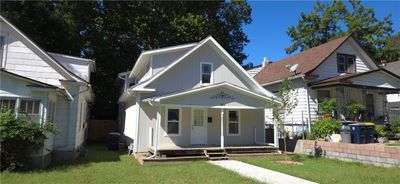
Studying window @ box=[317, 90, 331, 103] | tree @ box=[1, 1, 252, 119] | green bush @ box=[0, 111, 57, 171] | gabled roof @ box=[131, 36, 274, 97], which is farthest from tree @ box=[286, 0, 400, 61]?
green bush @ box=[0, 111, 57, 171]

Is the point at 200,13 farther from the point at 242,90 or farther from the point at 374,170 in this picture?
the point at 374,170

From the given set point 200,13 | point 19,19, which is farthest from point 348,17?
point 19,19

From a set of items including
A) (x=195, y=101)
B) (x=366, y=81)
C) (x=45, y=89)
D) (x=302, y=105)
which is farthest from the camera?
(x=366, y=81)

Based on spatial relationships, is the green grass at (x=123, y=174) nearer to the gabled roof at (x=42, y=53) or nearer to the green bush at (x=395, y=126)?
the gabled roof at (x=42, y=53)

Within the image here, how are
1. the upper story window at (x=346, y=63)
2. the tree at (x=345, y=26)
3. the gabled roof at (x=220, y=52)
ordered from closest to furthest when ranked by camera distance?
1. the gabled roof at (x=220, y=52)
2. the upper story window at (x=346, y=63)
3. the tree at (x=345, y=26)

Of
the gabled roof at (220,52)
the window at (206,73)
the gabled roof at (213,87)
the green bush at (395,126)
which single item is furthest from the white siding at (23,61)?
the green bush at (395,126)

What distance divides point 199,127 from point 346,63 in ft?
37.3

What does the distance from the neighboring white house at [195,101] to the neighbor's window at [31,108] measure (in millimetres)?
4734

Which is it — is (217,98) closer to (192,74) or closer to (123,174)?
(192,74)

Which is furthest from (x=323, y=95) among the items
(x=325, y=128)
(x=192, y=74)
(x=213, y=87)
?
(x=192, y=74)

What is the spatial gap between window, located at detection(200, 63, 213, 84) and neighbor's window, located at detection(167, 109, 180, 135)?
2407 millimetres

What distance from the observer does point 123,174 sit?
9.70 m

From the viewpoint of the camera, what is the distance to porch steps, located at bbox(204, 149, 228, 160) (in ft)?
45.4

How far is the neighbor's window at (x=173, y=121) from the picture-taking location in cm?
1554
